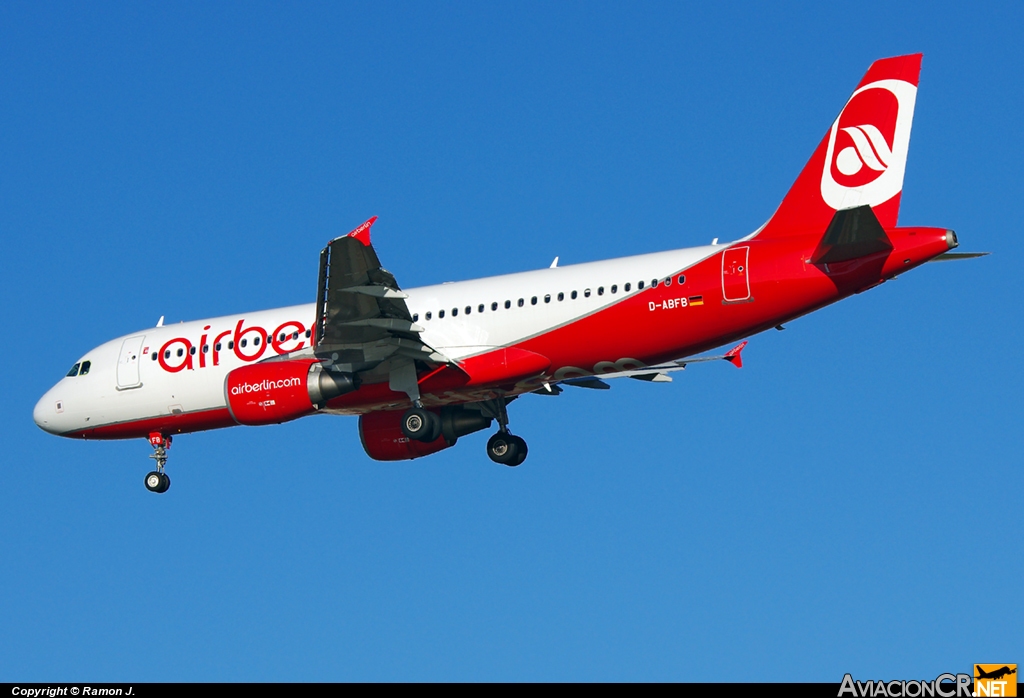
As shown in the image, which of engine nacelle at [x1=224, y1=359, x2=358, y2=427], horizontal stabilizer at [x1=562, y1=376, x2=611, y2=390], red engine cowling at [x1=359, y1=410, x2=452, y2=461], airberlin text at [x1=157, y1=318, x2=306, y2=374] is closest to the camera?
engine nacelle at [x1=224, y1=359, x2=358, y2=427]

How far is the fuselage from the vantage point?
2977cm

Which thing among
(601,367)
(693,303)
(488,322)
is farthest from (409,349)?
(693,303)

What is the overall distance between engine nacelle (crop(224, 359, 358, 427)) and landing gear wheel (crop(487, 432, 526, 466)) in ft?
17.4

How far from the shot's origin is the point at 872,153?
29.8 meters

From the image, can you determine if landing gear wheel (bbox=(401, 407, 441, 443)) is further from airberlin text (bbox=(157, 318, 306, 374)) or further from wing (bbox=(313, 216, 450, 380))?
airberlin text (bbox=(157, 318, 306, 374))

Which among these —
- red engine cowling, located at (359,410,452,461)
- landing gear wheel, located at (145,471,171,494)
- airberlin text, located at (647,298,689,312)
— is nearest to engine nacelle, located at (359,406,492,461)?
red engine cowling, located at (359,410,452,461)

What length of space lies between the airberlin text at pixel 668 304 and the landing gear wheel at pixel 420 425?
584 cm

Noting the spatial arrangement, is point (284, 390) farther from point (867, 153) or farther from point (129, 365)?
point (867, 153)

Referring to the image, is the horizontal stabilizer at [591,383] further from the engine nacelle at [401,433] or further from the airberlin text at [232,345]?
the airberlin text at [232,345]

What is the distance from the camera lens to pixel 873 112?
29.9m

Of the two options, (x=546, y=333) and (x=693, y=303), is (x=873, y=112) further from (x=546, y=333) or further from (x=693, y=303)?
(x=546, y=333)

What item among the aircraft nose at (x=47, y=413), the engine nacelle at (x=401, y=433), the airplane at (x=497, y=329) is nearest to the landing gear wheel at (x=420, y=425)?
the airplane at (x=497, y=329)

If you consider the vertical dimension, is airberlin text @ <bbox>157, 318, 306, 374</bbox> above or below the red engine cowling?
above

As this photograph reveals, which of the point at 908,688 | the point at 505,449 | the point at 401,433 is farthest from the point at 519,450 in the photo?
the point at 908,688
